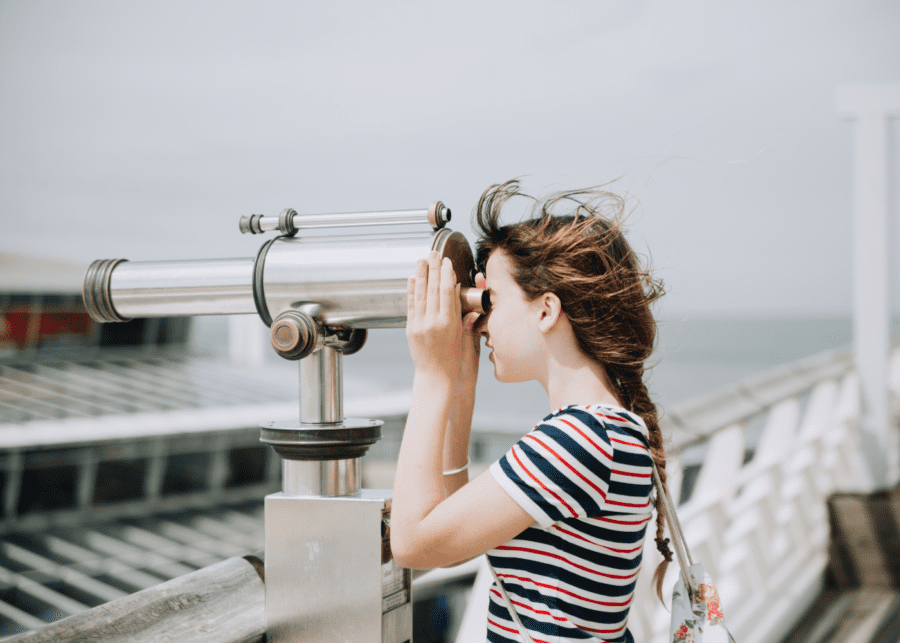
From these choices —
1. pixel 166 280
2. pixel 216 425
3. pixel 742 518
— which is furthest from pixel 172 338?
pixel 166 280

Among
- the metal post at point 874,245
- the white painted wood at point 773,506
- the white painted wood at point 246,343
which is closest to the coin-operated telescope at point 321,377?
the white painted wood at point 773,506

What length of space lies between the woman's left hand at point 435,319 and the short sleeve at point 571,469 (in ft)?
0.42

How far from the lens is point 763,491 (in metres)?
2.93

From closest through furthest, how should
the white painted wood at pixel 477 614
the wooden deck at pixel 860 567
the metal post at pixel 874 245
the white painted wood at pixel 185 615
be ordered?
the white painted wood at pixel 185 615 < the white painted wood at pixel 477 614 < the wooden deck at pixel 860 567 < the metal post at pixel 874 245

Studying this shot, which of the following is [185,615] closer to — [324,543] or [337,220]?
[324,543]

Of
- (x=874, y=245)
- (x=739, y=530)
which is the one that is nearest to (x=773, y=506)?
(x=739, y=530)

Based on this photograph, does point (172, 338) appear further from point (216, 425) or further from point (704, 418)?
point (704, 418)

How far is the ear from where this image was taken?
88cm

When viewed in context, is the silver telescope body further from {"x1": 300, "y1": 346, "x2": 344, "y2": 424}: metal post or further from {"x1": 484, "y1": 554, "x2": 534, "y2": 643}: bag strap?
{"x1": 484, "y1": 554, "x2": 534, "y2": 643}: bag strap

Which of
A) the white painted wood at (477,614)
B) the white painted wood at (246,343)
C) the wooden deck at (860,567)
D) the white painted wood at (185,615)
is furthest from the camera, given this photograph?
the white painted wood at (246,343)

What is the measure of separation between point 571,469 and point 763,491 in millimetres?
2499

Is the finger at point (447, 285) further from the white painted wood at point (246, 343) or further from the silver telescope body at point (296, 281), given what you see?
the white painted wood at point (246, 343)

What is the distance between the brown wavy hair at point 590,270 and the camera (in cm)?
88

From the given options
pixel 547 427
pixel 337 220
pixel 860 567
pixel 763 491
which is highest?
pixel 337 220
